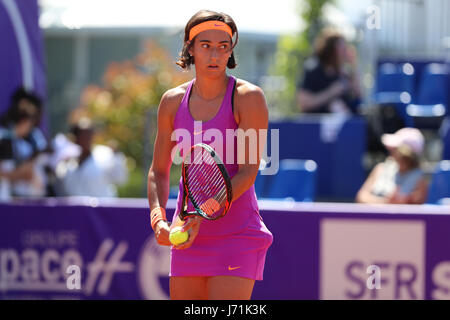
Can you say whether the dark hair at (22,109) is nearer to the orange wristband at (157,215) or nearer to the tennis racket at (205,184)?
the orange wristband at (157,215)

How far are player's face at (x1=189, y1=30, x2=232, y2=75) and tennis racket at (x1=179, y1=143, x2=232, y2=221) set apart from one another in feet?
A: 1.27

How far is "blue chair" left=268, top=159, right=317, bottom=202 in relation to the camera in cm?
725

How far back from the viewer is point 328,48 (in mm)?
8516

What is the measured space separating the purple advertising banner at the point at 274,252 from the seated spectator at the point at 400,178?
3.10 ft

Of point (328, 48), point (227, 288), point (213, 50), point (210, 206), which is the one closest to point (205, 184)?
point (210, 206)

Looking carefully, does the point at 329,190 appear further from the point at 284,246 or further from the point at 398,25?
the point at 398,25

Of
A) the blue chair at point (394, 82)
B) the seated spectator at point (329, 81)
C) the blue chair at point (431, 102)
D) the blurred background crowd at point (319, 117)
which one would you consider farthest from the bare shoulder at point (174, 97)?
the blue chair at point (394, 82)

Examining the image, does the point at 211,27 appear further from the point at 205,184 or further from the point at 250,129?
the point at 205,184

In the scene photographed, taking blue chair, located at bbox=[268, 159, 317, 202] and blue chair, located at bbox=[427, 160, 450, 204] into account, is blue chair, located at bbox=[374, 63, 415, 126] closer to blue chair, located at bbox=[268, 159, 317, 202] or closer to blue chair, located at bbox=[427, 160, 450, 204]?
blue chair, located at bbox=[268, 159, 317, 202]

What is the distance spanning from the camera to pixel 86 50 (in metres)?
19.2

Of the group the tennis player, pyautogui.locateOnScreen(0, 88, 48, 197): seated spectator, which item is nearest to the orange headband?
the tennis player
